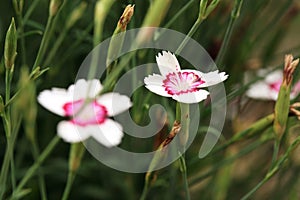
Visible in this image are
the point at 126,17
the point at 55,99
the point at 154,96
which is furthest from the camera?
the point at 154,96

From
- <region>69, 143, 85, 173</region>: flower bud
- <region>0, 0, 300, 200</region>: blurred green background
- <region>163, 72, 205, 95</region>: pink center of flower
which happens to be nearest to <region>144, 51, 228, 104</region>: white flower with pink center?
<region>163, 72, 205, 95</region>: pink center of flower

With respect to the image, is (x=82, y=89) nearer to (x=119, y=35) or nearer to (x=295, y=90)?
(x=119, y=35)

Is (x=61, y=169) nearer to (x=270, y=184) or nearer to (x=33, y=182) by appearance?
(x=33, y=182)

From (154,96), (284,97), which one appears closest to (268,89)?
(154,96)

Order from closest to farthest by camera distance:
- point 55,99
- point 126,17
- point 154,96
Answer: point 126,17, point 55,99, point 154,96

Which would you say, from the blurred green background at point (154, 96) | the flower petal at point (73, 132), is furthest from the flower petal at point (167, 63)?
the blurred green background at point (154, 96)

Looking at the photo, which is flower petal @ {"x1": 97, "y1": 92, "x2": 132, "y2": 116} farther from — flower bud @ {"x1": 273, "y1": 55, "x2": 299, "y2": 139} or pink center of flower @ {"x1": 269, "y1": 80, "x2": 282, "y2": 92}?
pink center of flower @ {"x1": 269, "y1": 80, "x2": 282, "y2": 92}

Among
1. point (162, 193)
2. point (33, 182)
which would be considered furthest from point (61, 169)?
point (162, 193)
